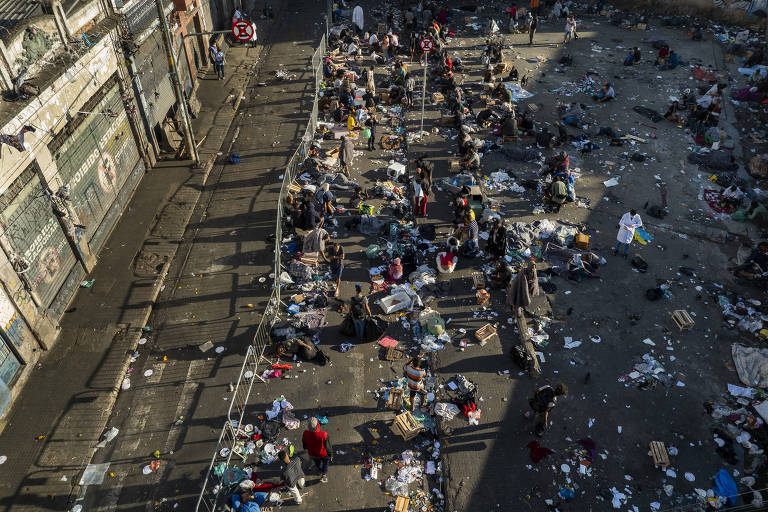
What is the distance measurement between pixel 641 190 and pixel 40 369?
64.6 ft

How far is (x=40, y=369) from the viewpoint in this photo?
12.2 m

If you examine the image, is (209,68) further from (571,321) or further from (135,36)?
(571,321)

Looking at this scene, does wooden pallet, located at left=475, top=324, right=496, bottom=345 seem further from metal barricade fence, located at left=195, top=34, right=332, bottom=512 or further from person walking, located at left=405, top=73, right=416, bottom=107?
person walking, located at left=405, top=73, right=416, bottom=107

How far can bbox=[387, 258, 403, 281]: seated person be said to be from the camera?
1461 centimetres

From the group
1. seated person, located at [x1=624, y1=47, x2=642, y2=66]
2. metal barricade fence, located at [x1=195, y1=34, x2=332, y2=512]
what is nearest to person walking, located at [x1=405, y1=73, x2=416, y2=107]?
metal barricade fence, located at [x1=195, y1=34, x2=332, y2=512]

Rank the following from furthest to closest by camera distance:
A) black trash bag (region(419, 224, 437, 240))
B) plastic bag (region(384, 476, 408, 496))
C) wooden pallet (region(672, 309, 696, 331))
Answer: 1. black trash bag (region(419, 224, 437, 240))
2. wooden pallet (region(672, 309, 696, 331))
3. plastic bag (region(384, 476, 408, 496))

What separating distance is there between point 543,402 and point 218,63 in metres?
22.0

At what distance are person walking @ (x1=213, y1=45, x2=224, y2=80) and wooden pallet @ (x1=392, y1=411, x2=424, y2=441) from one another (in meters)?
20.4

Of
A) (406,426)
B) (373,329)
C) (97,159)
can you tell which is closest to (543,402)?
(406,426)

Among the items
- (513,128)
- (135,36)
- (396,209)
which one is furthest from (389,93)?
(135,36)

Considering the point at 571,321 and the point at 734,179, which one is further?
the point at 734,179

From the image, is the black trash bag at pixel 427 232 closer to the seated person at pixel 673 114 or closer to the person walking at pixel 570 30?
the seated person at pixel 673 114

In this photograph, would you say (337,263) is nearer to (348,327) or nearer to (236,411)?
(348,327)

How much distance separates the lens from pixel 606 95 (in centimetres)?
2359
